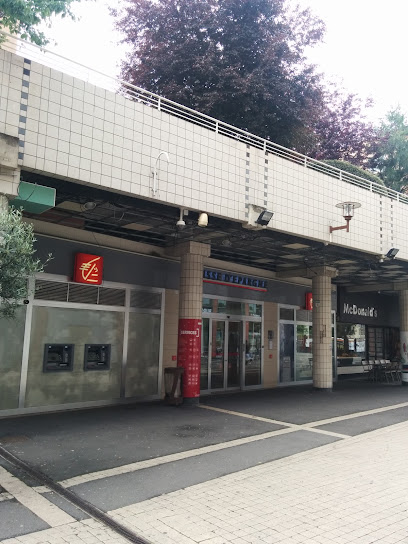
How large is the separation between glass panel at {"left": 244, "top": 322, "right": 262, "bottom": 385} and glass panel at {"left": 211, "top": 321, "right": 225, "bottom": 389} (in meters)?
1.14

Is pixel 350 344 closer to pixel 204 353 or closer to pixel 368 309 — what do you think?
pixel 368 309

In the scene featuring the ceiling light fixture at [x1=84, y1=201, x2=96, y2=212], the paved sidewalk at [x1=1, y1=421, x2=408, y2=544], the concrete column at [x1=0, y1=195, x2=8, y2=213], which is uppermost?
the ceiling light fixture at [x1=84, y1=201, x2=96, y2=212]

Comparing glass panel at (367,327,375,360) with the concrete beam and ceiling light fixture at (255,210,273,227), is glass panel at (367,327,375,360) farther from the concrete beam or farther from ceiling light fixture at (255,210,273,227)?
ceiling light fixture at (255,210,273,227)

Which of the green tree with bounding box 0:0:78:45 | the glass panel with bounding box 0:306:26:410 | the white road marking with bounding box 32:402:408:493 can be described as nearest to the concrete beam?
the white road marking with bounding box 32:402:408:493

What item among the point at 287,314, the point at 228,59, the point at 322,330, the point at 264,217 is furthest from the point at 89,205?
the point at 228,59

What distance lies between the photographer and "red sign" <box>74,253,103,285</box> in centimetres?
1025

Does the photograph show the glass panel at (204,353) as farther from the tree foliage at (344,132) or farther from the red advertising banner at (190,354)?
the tree foliage at (344,132)

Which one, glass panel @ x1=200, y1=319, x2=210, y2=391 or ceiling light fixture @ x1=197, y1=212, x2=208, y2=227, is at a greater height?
ceiling light fixture @ x1=197, y1=212, x2=208, y2=227

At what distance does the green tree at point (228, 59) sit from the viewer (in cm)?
1730

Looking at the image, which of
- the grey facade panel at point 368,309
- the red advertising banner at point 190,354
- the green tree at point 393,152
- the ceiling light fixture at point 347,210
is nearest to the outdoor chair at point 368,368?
the grey facade panel at point 368,309

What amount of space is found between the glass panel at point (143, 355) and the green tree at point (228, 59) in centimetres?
966

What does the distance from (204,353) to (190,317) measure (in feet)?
7.95

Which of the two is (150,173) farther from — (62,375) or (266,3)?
(266,3)

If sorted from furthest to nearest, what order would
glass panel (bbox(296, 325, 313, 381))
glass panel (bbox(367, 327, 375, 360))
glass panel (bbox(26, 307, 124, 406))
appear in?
glass panel (bbox(367, 327, 375, 360)) < glass panel (bbox(296, 325, 313, 381)) < glass panel (bbox(26, 307, 124, 406))
